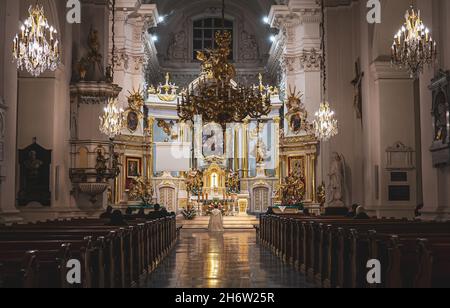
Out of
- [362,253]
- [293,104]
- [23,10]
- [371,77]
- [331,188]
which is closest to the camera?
[362,253]

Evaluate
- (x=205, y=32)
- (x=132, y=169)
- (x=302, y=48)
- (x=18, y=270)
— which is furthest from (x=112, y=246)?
(x=205, y=32)

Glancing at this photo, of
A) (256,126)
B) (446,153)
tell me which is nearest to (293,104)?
(256,126)

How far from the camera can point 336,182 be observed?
17281 mm

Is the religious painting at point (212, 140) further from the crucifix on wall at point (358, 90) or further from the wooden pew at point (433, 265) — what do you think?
the wooden pew at point (433, 265)

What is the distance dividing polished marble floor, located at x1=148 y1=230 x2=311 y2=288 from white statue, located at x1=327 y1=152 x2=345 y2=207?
422 cm

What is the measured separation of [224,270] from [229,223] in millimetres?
14544

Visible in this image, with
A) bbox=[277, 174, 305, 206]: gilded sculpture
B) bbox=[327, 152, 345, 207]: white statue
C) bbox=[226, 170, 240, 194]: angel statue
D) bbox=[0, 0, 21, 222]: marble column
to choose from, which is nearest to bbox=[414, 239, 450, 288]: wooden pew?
bbox=[0, 0, 21, 222]: marble column

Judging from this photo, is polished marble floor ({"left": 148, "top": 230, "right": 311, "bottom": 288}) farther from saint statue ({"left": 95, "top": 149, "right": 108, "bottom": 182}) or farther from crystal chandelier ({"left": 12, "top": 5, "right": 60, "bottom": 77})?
crystal chandelier ({"left": 12, "top": 5, "right": 60, "bottom": 77})

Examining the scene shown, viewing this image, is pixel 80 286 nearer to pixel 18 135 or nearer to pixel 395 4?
pixel 18 135

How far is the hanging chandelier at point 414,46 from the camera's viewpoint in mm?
9752

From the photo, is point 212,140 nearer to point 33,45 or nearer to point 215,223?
point 215,223

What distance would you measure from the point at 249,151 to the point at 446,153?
842 inches

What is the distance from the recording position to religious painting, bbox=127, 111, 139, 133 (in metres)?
27.1

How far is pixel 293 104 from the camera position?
1035 inches
